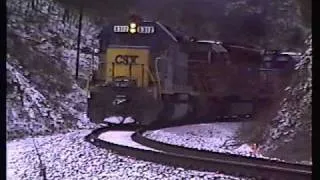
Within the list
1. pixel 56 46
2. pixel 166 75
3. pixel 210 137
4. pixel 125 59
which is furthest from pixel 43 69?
pixel 210 137

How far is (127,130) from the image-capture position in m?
→ 1.53

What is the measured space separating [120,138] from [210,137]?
0.25 m

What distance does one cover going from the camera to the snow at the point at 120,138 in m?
1.54

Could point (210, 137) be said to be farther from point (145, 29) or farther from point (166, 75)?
point (145, 29)

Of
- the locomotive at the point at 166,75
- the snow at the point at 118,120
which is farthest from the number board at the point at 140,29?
the snow at the point at 118,120

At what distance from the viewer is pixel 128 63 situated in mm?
1525

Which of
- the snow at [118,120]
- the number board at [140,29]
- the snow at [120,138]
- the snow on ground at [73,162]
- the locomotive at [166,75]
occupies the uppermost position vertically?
the number board at [140,29]

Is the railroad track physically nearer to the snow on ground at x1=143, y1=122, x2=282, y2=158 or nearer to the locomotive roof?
the snow on ground at x1=143, y1=122, x2=282, y2=158

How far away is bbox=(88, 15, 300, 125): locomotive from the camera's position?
1.45 meters

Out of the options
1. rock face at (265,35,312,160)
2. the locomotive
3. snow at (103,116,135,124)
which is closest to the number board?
the locomotive

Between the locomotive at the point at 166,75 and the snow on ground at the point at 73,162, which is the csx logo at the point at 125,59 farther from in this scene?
the snow on ground at the point at 73,162

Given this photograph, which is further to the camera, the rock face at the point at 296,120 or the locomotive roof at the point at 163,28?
the locomotive roof at the point at 163,28

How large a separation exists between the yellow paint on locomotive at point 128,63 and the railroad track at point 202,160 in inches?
5.4
